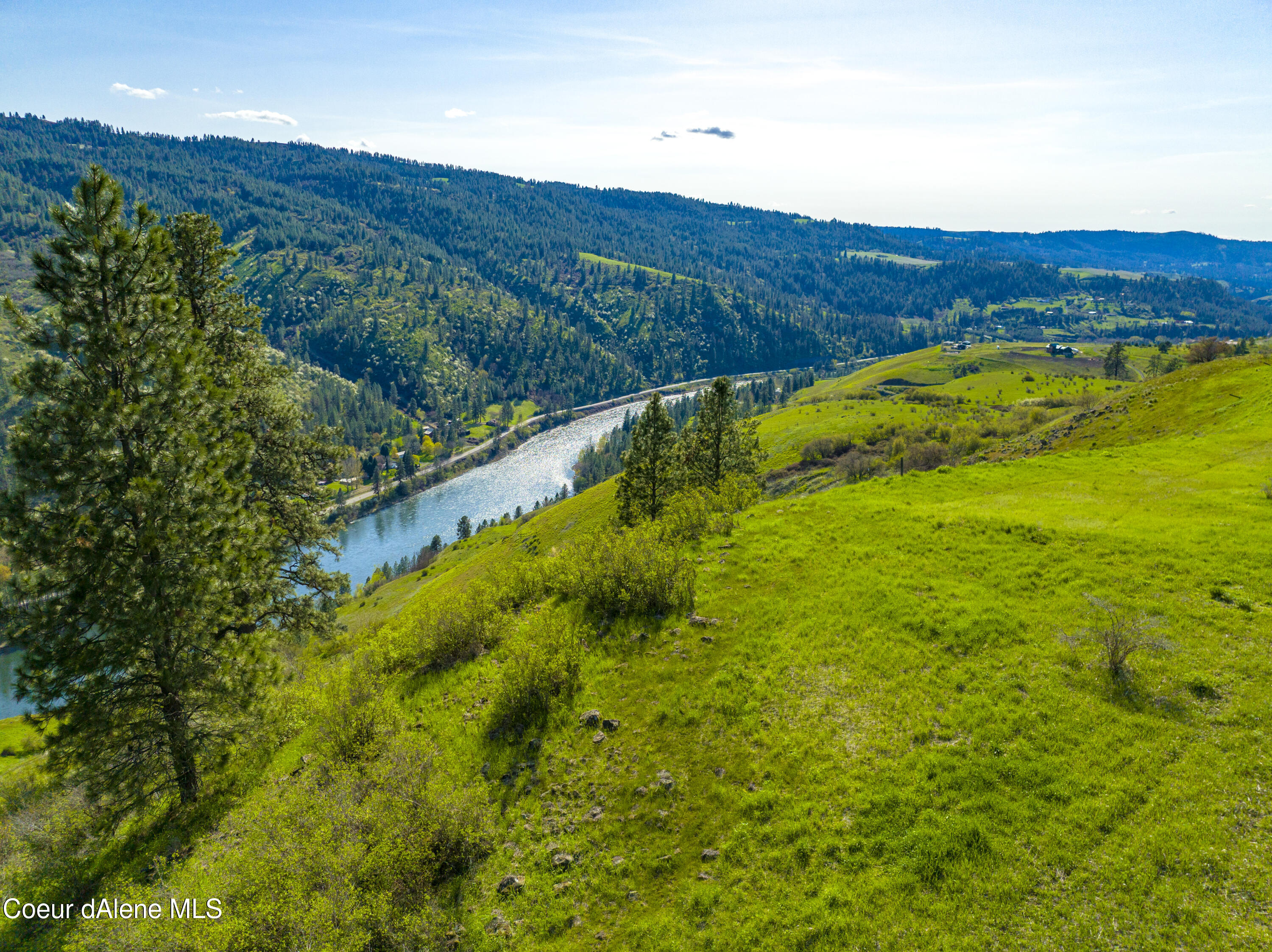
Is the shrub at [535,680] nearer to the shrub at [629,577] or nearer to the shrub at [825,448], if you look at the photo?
the shrub at [629,577]

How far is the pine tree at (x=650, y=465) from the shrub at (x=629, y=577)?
70.1ft

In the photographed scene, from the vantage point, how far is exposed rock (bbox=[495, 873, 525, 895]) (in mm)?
15195

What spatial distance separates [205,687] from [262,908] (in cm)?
850

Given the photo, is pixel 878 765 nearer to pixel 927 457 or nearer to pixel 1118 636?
pixel 1118 636

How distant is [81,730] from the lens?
16734 millimetres

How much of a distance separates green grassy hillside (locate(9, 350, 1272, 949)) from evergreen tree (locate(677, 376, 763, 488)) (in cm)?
2444

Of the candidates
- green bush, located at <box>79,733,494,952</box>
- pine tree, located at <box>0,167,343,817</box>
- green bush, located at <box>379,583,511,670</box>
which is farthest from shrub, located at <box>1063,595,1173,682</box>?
pine tree, located at <box>0,167,343,817</box>

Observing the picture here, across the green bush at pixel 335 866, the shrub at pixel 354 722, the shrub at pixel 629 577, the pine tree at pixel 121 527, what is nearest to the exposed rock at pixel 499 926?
the green bush at pixel 335 866

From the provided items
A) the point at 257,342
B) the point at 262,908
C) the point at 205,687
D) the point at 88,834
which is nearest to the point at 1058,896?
the point at 262,908

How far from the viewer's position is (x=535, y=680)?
21312 millimetres

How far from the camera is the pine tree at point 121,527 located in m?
15.8

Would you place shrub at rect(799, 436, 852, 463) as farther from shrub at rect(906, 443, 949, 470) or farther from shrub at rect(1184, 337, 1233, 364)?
shrub at rect(1184, 337, 1233, 364)

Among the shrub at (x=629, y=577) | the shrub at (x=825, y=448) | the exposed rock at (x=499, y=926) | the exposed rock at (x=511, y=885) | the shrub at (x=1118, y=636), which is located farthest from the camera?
the shrub at (x=825, y=448)

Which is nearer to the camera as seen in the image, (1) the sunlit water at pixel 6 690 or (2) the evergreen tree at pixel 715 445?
(2) the evergreen tree at pixel 715 445
